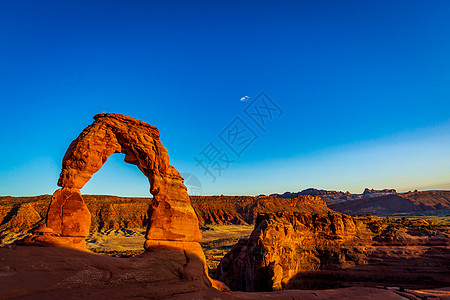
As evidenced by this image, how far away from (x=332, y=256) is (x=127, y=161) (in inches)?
735

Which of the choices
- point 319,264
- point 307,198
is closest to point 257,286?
point 319,264

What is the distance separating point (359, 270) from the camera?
21.6m

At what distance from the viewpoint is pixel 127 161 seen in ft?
53.9

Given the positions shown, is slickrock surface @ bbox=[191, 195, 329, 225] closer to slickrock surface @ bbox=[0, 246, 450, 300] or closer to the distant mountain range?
the distant mountain range

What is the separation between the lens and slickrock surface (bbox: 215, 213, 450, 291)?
20.8 metres

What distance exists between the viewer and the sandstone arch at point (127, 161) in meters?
13.9

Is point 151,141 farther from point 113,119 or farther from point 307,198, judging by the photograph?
point 307,198

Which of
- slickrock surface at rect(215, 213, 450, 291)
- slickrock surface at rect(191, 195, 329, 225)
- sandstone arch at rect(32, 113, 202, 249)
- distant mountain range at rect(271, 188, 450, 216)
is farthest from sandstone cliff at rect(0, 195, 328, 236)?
sandstone arch at rect(32, 113, 202, 249)

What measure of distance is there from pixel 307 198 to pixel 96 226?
101 m

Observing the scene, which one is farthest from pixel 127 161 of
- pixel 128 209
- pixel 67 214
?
pixel 128 209

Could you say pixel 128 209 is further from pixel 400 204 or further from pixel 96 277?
pixel 400 204

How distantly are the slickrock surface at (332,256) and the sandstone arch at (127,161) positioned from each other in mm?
7629

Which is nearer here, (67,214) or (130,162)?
(67,214)

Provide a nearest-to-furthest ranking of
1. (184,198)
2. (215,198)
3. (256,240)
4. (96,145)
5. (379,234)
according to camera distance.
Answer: (96,145) < (184,198) < (256,240) < (379,234) < (215,198)
